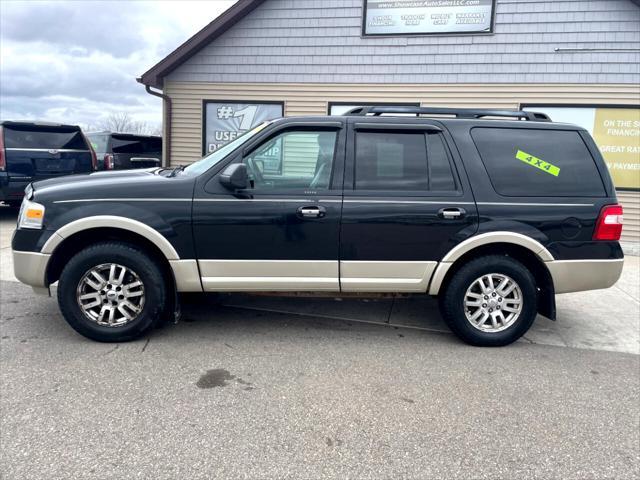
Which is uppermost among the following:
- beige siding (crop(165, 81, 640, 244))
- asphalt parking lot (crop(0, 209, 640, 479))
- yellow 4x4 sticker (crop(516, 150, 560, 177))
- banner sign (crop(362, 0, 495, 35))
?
banner sign (crop(362, 0, 495, 35))

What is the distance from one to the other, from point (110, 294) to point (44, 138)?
7.17m

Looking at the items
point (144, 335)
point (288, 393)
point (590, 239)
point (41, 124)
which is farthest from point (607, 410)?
point (41, 124)

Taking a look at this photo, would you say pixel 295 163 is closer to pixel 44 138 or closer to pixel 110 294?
pixel 110 294

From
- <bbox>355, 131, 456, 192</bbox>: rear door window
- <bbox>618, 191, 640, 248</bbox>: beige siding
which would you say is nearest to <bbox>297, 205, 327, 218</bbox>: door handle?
<bbox>355, 131, 456, 192</bbox>: rear door window

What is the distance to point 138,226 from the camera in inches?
148

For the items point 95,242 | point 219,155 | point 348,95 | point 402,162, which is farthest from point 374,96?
point 95,242

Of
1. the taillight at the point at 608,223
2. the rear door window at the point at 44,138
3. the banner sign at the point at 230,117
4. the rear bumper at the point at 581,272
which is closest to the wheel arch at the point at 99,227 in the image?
the rear bumper at the point at 581,272

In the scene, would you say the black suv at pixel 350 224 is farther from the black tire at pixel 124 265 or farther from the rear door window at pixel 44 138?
the rear door window at pixel 44 138

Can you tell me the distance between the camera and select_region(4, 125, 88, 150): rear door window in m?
9.21

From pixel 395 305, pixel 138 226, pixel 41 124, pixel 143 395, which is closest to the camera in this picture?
pixel 143 395

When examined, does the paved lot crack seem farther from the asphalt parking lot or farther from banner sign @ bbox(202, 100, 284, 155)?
banner sign @ bbox(202, 100, 284, 155)

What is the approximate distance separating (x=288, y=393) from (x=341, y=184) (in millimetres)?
1639

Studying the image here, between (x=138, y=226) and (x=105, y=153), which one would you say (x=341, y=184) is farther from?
(x=105, y=153)

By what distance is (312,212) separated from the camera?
3.83 meters
